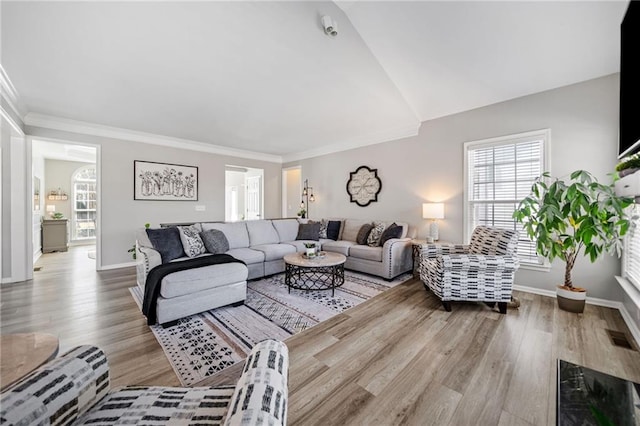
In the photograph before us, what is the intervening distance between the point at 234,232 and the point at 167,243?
108cm

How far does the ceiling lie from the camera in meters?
2.48

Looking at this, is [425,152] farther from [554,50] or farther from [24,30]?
[24,30]

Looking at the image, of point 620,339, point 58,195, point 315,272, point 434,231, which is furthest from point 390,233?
point 58,195

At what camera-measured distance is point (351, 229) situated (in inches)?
196

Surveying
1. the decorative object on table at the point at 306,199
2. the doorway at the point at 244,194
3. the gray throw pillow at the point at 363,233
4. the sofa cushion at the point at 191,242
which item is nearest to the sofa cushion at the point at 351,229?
the gray throw pillow at the point at 363,233

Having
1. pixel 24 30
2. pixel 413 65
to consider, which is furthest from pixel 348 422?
pixel 24 30

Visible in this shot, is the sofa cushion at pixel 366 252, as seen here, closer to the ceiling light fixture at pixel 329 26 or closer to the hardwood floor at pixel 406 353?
the hardwood floor at pixel 406 353

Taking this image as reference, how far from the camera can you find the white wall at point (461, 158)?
2.81 metres

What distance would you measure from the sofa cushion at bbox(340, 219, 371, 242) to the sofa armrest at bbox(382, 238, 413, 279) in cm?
105

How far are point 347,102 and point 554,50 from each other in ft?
8.59

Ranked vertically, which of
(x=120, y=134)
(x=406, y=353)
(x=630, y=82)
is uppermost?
(x=120, y=134)

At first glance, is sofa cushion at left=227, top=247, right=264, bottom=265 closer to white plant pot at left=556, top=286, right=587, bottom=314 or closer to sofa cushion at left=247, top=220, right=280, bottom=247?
sofa cushion at left=247, top=220, right=280, bottom=247

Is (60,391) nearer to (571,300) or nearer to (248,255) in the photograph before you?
(248,255)

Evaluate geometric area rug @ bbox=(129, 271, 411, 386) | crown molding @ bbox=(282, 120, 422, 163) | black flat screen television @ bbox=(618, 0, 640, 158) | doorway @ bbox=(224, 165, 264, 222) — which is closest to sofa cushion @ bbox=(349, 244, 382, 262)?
geometric area rug @ bbox=(129, 271, 411, 386)
